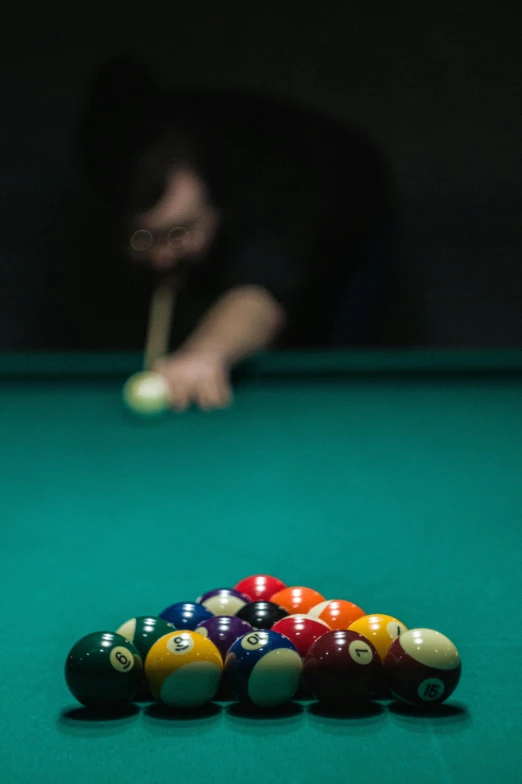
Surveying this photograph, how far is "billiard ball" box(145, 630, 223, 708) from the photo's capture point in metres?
1.55

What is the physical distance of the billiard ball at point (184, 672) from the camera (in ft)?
5.10

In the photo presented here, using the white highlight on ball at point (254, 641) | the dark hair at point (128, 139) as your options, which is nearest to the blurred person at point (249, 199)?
the dark hair at point (128, 139)

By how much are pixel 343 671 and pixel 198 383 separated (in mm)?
831

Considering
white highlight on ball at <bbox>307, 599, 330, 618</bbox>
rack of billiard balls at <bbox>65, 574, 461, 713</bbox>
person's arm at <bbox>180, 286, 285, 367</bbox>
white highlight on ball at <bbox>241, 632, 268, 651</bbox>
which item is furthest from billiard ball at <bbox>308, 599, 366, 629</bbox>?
person's arm at <bbox>180, 286, 285, 367</bbox>

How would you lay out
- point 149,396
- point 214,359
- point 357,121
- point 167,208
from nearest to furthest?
point 149,396
point 214,359
point 167,208
point 357,121

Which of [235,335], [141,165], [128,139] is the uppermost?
[128,139]

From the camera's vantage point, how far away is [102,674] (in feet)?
5.09

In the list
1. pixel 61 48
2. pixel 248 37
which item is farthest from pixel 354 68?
pixel 61 48

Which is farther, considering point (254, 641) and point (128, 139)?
point (128, 139)

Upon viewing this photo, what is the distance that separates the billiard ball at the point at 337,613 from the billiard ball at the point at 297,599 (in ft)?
0.24

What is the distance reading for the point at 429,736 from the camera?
1.39 m

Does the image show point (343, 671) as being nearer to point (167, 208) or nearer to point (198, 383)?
point (198, 383)

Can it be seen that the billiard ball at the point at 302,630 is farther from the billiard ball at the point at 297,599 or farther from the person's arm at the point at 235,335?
the person's arm at the point at 235,335

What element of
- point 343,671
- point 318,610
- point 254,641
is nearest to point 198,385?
point 318,610
